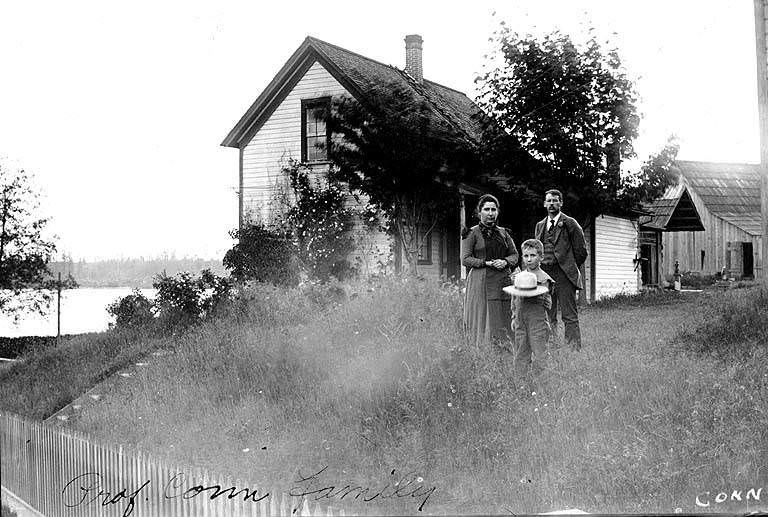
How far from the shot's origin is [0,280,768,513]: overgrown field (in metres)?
4.79

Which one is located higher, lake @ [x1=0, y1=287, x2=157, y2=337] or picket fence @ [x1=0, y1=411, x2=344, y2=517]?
lake @ [x1=0, y1=287, x2=157, y2=337]

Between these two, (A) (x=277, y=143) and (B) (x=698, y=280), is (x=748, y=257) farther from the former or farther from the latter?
(A) (x=277, y=143)

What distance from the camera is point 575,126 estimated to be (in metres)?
7.10

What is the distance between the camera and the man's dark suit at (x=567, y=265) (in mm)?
7285

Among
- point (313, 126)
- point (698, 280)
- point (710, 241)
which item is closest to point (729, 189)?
point (710, 241)

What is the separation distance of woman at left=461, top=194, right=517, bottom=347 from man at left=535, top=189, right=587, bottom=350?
0.36 metres

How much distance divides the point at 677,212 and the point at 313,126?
10.4 meters

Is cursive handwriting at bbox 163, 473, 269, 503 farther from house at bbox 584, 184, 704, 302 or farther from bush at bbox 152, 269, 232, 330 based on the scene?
bush at bbox 152, 269, 232, 330

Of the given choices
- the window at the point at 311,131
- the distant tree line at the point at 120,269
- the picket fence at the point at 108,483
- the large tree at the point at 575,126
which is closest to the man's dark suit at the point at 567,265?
the large tree at the point at 575,126

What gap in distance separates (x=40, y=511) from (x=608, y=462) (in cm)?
443

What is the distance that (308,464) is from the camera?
5.95m

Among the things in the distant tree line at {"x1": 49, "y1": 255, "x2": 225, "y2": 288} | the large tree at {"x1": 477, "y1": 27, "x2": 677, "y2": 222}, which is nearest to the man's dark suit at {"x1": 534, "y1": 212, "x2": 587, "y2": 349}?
the large tree at {"x1": 477, "y1": 27, "x2": 677, "y2": 222}
